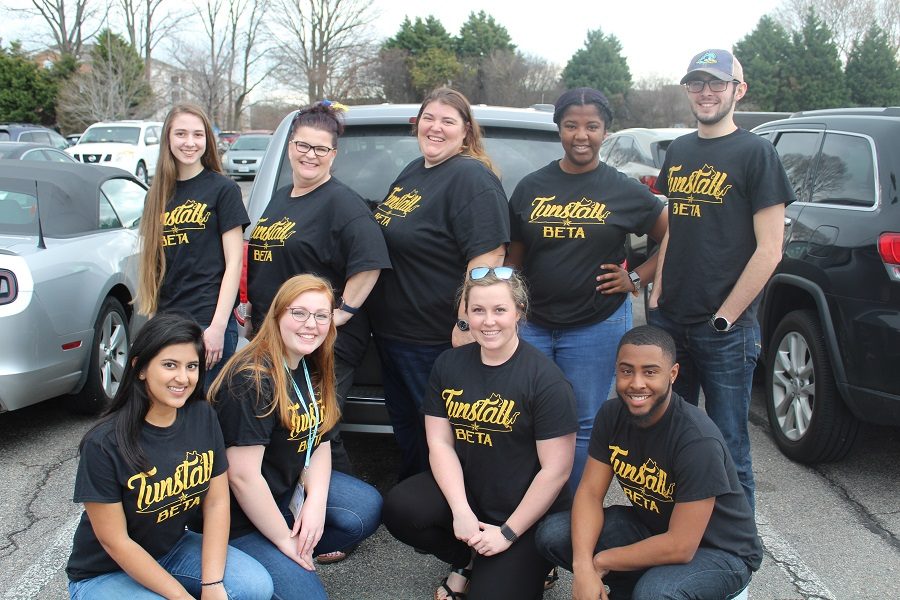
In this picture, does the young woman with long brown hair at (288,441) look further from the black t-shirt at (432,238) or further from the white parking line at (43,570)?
the white parking line at (43,570)

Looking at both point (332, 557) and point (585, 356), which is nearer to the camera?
point (585, 356)

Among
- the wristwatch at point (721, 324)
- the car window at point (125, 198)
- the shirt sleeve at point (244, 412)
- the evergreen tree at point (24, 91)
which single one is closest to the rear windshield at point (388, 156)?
the wristwatch at point (721, 324)

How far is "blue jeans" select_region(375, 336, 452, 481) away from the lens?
3.23 metres

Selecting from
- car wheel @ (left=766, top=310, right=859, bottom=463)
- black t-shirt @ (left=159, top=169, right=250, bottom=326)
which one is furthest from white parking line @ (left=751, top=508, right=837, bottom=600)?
black t-shirt @ (left=159, top=169, right=250, bottom=326)

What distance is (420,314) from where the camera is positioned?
3.16m

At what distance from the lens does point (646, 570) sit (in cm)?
254

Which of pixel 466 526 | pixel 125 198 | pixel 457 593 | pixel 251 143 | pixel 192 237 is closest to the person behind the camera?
pixel 466 526

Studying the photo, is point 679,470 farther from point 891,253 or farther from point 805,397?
point 805,397

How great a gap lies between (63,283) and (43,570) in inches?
→ 70.8

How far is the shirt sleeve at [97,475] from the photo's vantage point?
2236mm

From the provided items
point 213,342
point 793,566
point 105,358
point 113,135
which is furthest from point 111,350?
point 113,135

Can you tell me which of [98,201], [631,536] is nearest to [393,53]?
[98,201]

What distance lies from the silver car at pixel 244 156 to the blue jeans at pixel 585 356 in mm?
25056

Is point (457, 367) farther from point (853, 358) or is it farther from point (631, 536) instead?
point (853, 358)
